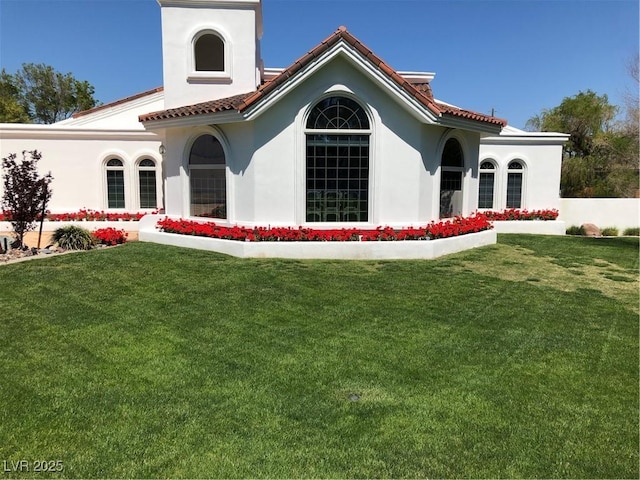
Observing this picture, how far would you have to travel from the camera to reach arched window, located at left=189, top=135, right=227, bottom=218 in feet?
44.0

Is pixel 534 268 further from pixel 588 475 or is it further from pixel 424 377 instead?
pixel 588 475

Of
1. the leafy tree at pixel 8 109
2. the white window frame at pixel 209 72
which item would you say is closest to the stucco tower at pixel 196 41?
the white window frame at pixel 209 72

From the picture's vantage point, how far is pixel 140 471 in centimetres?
332

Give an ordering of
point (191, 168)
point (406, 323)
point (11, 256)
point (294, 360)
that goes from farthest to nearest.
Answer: point (191, 168), point (11, 256), point (406, 323), point (294, 360)

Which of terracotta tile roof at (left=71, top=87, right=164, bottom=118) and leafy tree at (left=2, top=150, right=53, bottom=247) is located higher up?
terracotta tile roof at (left=71, top=87, right=164, bottom=118)

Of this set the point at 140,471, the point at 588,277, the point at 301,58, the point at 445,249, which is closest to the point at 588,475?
the point at 140,471

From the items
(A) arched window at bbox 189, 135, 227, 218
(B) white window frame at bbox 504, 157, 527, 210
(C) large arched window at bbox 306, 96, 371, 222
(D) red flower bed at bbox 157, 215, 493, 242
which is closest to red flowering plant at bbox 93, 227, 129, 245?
(A) arched window at bbox 189, 135, 227, 218

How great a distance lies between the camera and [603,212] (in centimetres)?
2064

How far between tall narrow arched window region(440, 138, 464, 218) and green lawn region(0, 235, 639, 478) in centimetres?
546

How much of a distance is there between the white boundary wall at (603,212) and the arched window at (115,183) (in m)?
20.6

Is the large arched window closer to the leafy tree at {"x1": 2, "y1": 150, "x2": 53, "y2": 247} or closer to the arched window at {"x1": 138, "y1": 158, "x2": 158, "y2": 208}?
the leafy tree at {"x1": 2, "y1": 150, "x2": 53, "y2": 247}

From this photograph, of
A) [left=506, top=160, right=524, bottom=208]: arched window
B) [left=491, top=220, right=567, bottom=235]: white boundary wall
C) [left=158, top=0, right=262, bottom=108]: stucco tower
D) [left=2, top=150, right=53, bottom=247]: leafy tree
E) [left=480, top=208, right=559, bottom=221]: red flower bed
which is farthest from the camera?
[left=506, top=160, right=524, bottom=208]: arched window

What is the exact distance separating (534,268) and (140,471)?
10.3 metres

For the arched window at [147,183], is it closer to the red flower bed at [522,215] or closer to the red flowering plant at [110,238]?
the red flowering plant at [110,238]
